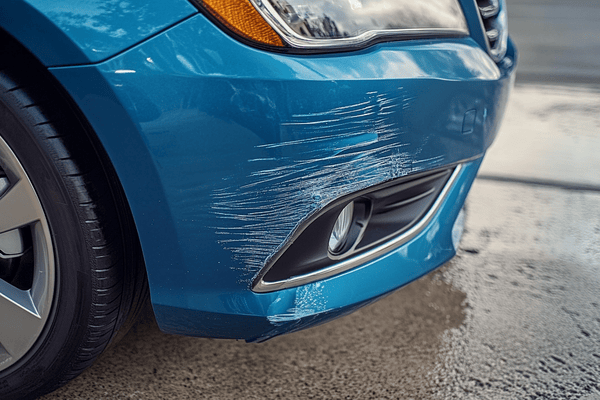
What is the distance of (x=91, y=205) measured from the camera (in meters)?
1.13

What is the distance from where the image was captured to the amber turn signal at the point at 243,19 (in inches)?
40.9

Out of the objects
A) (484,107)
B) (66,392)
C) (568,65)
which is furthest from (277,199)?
(568,65)

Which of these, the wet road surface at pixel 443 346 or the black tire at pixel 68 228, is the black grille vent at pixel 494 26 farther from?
the black tire at pixel 68 228

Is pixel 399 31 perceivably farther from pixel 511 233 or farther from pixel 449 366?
pixel 511 233

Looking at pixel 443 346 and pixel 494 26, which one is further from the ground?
pixel 494 26

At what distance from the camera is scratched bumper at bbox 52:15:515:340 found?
40.4 inches

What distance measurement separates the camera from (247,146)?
106 cm

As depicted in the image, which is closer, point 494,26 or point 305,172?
point 305,172

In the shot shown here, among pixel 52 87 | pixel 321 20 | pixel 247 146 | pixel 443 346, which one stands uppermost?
pixel 52 87

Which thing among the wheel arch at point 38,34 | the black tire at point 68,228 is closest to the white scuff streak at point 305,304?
the black tire at point 68,228

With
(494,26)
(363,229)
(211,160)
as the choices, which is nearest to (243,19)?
(211,160)

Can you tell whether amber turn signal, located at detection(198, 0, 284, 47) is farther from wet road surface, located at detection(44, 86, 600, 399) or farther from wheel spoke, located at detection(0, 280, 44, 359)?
wet road surface, located at detection(44, 86, 600, 399)

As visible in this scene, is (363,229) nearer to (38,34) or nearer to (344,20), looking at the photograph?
(344,20)

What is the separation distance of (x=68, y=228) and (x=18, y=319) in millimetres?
283
